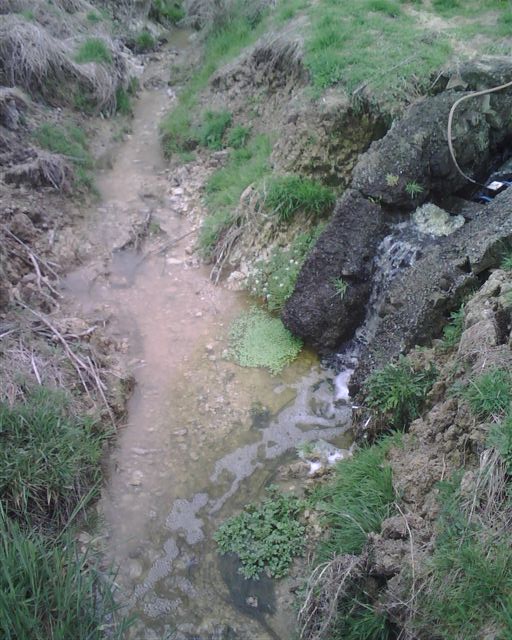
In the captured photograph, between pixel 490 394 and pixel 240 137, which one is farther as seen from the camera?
pixel 240 137

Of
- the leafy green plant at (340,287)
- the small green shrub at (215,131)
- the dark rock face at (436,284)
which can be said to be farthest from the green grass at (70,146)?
the dark rock face at (436,284)

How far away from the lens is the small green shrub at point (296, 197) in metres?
6.72

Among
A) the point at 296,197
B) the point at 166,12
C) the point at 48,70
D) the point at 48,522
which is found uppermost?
the point at 296,197

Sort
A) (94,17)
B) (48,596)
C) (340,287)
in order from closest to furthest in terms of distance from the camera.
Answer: (48,596) < (340,287) < (94,17)

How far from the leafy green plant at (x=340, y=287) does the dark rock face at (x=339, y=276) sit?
0.01m

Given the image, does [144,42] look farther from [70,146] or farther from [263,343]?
[263,343]

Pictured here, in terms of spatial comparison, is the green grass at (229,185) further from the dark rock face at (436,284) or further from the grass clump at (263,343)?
the dark rock face at (436,284)

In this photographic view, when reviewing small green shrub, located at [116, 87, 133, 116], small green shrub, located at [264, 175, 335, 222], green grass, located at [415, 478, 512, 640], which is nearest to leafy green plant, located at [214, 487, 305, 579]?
green grass, located at [415, 478, 512, 640]

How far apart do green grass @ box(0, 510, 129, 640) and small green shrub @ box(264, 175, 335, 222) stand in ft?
14.5

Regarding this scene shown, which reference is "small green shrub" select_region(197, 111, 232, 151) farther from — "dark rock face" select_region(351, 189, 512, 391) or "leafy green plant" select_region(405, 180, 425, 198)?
"dark rock face" select_region(351, 189, 512, 391)

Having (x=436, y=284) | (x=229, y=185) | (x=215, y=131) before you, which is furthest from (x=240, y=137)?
(x=436, y=284)

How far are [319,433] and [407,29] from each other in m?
5.73

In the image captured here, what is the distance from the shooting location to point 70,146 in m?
8.24

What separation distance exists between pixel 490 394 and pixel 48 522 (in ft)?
9.82
